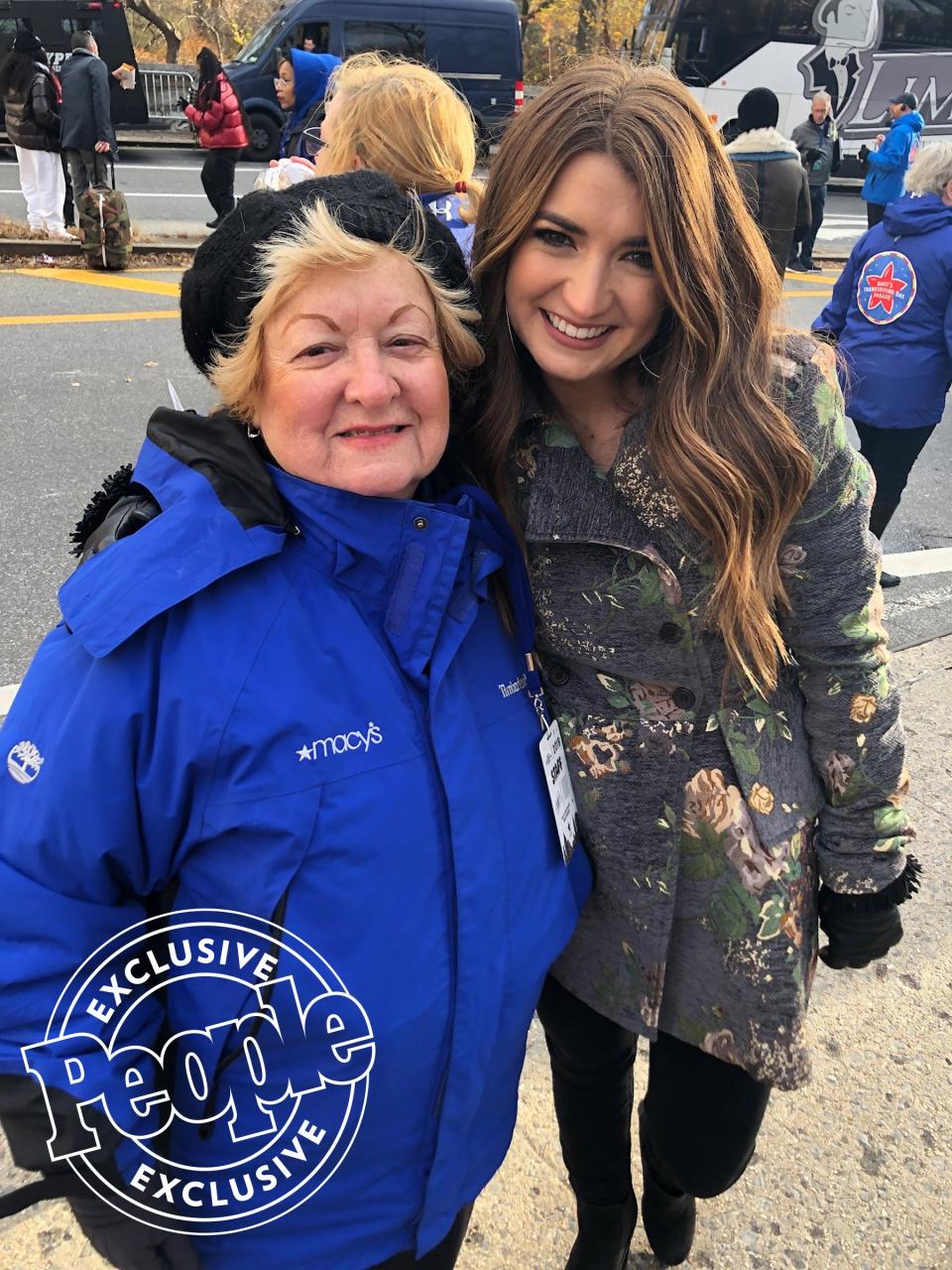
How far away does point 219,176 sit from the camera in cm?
994

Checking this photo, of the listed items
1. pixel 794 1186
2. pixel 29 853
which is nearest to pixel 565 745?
pixel 29 853

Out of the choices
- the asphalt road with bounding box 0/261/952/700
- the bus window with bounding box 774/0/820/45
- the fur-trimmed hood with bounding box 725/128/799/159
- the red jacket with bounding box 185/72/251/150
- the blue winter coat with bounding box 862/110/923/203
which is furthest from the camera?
the bus window with bounding box 774/0/820/45

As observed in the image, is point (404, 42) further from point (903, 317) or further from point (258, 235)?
point (258, 235)

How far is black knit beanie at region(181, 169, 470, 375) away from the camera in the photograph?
3.71 feet

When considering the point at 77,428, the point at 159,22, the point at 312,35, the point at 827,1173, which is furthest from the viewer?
the point at 159,22

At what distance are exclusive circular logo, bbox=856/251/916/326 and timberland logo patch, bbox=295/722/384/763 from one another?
390cm

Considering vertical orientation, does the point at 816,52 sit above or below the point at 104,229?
above

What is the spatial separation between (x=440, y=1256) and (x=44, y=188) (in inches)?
400

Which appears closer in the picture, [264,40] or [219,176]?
[219,176]

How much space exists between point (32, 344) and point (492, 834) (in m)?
6.58

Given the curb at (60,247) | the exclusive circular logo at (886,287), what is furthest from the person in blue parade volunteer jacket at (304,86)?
the exclusive circular logo at (886,287)

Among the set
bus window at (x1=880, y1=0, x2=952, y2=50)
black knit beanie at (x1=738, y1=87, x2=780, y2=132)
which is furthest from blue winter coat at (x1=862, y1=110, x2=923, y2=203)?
bus window at (x1=880, y1=0, x2=952, y2=50)

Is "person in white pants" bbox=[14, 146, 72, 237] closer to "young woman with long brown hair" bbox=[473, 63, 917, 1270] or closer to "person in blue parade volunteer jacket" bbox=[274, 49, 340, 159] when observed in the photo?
"person in blue parade volunteer jacket" bbox=[274, 49, 340, 159]

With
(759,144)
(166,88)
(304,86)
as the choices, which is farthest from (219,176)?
(166,88)
